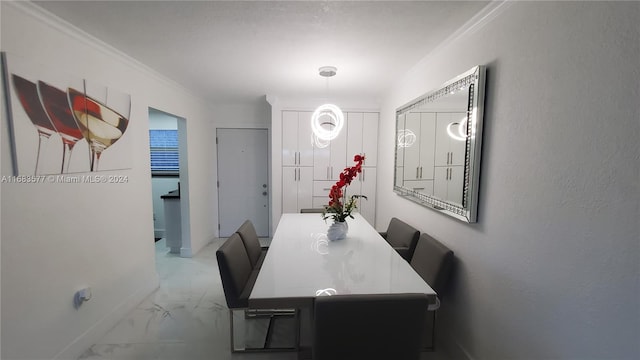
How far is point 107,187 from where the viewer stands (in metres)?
2.20

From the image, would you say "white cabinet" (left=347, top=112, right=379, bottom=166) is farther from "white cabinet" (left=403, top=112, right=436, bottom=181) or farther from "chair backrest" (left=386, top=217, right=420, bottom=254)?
"chair backrest" (left=386, top=217, right=420, bottom=254)

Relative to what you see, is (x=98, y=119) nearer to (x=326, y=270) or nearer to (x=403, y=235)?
(x=326, y=270)

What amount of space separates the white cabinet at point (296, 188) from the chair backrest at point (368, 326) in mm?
2906

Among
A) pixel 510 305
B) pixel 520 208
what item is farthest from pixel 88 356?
pixel 520 208

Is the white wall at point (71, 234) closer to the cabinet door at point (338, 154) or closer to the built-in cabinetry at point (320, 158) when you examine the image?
the built-in cabinetry at point (320, 158)

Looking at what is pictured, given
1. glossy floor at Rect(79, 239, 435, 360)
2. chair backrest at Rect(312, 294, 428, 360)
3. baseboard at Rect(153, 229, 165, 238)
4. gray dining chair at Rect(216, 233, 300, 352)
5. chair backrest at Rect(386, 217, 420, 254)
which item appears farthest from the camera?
baseboard at Rect(153, 229, 165, 238)

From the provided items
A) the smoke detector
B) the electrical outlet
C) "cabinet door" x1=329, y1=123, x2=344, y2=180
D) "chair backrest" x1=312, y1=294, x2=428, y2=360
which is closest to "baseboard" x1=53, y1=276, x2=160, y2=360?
the electrical outlet

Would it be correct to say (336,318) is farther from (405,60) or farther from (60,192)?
(405,60)

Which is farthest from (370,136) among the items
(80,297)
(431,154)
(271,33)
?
(80,297)

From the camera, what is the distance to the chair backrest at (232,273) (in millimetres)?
1790

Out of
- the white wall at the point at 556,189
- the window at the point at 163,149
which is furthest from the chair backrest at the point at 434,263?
the window at the point at 163,149

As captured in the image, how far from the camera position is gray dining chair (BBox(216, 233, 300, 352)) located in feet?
5.92

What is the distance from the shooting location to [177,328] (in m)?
2.23

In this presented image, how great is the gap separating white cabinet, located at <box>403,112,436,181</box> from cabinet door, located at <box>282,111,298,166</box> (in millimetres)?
1764
